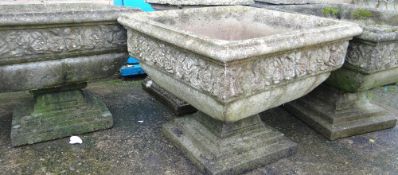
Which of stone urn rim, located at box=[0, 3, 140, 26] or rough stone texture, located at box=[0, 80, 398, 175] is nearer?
stone urn rim, located at box=[0, 3, 140, 26]

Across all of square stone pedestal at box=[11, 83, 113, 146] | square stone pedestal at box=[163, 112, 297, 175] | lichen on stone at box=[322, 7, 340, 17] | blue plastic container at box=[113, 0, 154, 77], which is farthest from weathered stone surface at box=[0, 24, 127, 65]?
lichen on stone at box=[322, 7, 340, 17]

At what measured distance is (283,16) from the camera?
284 centimetres

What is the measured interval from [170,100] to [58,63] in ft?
3.51

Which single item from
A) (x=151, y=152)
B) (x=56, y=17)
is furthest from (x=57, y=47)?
(x=151, y=152)

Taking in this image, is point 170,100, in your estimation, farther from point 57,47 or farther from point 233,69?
point 233,69

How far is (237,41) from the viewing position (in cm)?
183

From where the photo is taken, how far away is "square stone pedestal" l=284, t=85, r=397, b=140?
2918 millimetres

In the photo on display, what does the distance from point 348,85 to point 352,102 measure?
0.31m

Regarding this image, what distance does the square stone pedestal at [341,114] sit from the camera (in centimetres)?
292

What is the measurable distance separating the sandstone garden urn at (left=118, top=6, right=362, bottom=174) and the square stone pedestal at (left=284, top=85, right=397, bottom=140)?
0.50 m

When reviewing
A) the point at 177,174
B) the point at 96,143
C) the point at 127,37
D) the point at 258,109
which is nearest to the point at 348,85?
the point at 258,109

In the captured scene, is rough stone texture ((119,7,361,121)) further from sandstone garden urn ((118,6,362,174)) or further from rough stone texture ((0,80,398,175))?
rough stone texture ((0,80,398,175))

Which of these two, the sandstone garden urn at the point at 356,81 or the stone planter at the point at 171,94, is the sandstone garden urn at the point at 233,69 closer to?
the sandstone garden urn at the point at 356,81

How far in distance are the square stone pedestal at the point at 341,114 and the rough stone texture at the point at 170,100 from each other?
102 centimetres
